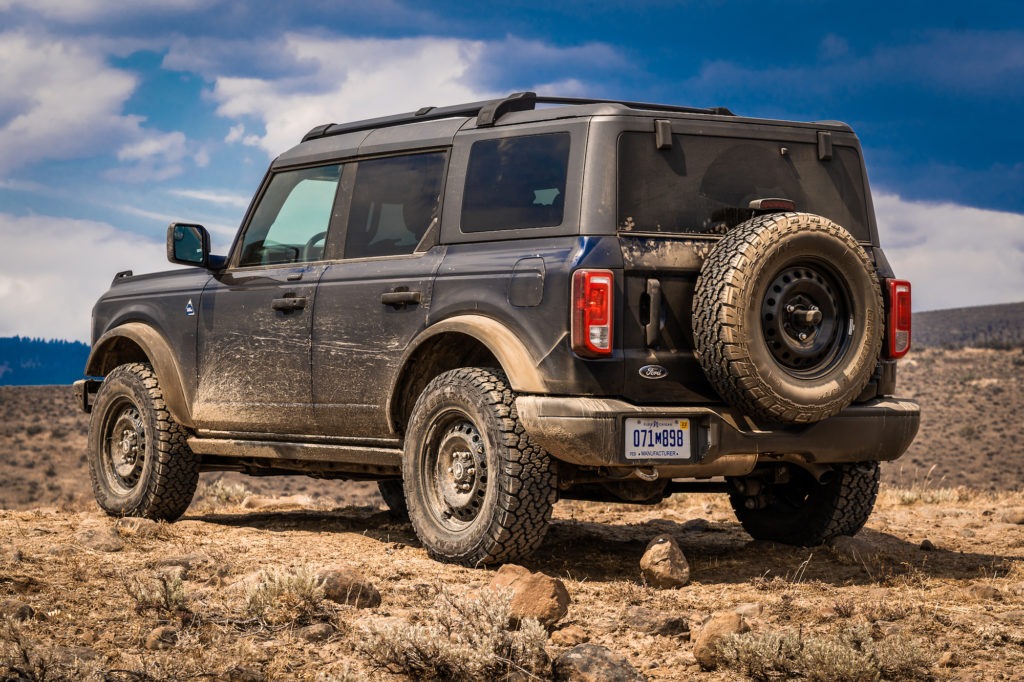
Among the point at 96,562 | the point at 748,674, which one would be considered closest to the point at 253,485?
the point at 96,562

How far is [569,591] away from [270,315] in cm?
279

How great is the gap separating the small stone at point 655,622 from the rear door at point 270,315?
276 centimetres

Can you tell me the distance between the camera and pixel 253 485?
33.7m

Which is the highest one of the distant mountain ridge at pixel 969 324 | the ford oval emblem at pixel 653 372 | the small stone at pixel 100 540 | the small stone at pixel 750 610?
the distant mountain ridge at pixel 969 324

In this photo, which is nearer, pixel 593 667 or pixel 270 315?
pixel 593 667

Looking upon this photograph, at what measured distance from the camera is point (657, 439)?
5.97m

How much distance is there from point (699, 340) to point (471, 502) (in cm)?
144

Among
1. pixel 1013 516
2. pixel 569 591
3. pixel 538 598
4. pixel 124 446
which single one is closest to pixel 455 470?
pixel 569 591

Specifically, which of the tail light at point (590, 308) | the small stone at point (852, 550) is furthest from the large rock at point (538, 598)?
the small stone at point (852, 550)

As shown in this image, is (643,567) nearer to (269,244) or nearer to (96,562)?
(96,562)

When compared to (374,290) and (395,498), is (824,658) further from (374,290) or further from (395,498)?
(395,498)

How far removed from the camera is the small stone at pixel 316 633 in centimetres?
504

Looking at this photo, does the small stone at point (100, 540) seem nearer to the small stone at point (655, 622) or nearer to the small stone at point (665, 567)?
the small stone at point (665, 567)

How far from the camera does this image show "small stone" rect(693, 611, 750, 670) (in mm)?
4891
